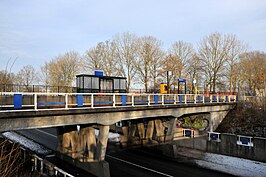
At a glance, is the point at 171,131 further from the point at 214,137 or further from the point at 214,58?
the point at 214,58

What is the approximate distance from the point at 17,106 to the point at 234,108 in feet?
86.5

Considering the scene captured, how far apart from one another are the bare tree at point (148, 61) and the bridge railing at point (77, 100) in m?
19.0

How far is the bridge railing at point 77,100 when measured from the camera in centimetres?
1070

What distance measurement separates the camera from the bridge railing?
35.1 ft

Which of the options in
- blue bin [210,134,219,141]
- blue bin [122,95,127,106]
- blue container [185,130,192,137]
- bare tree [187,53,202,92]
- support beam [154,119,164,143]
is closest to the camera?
blue bin [122,95,127,106]

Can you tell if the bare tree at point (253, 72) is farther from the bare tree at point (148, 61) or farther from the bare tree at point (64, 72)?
the bare tree at point (64, 72)

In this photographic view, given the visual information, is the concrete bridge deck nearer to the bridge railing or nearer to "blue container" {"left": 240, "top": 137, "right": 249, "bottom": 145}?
the bridge railing

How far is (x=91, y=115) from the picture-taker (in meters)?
13.8

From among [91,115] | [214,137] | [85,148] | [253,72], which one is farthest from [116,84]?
[253,72]

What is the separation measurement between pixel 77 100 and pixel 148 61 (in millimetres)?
28234

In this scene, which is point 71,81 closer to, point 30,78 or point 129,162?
point 30,78

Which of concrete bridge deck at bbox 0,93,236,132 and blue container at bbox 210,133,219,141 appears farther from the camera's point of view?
blue container at bbox 210,133,219,141

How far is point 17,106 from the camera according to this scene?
35.1 feet

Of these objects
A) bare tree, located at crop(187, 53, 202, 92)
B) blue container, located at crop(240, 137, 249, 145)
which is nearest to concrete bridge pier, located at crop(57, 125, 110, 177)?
blue container, located at crop(240, 137, 249, 145)
